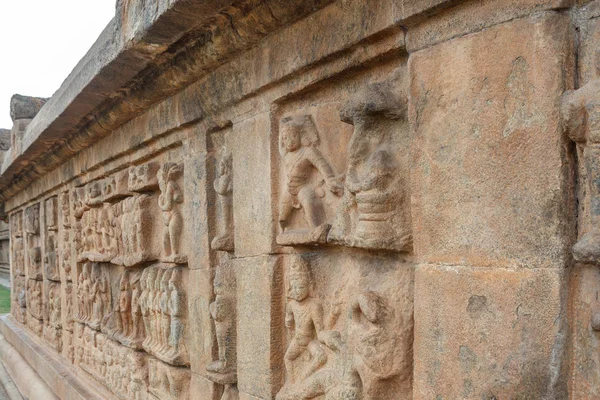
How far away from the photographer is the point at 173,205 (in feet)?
11.5

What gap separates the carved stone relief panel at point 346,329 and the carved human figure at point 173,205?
4.36 feet

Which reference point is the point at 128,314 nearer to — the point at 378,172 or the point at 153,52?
the point at 153,52

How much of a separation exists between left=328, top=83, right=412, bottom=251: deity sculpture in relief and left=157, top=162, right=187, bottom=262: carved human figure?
1820 millimetres

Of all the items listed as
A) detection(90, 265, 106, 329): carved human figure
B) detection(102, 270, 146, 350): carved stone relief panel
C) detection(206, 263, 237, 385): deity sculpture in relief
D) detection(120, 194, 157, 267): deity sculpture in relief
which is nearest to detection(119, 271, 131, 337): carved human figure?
detection(102, 270, 146, 350): carved stone relief panel

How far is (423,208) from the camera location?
5.31 ft

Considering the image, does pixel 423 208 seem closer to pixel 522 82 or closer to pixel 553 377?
pixel 522 82

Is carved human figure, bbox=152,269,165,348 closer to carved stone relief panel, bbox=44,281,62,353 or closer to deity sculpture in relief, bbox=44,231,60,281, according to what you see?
carved stone relief panel, bbox=44,281,62,353

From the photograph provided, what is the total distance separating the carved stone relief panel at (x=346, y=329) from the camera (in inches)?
69.4

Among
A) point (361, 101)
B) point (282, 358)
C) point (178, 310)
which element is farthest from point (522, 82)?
point (178, 310)

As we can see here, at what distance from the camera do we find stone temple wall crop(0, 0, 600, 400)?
4.29ft

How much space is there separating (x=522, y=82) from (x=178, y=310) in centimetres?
264

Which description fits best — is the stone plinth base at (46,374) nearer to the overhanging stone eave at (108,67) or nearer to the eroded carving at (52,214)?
the eroded carving at (52,214)

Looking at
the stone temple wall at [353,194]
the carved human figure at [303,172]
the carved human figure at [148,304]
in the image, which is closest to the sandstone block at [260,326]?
the stone temple wall at [353,194]

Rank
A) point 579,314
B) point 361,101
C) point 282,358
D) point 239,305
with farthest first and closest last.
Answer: point 239,305 < point 282,358 < point 361,101 < point 579,314
